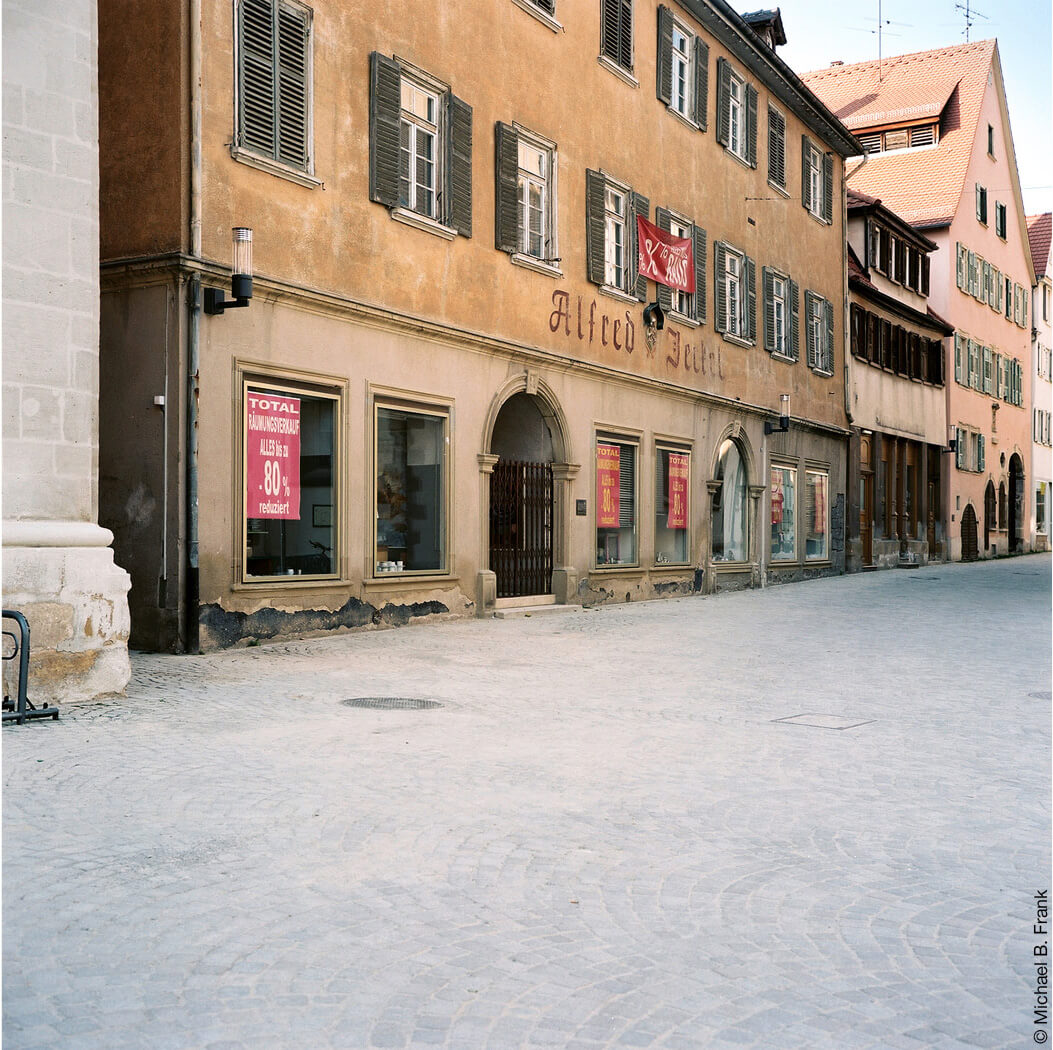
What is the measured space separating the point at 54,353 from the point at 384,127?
736 centimetres

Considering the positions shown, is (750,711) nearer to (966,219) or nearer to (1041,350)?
(966,219)

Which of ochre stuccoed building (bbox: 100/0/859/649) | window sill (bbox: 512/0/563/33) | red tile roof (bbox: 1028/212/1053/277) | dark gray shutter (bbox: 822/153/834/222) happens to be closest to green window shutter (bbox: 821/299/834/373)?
dark gray shutter (bbox: 822/153/834/222)

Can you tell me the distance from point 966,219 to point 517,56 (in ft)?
96.8

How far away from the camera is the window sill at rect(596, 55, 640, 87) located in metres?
20.4

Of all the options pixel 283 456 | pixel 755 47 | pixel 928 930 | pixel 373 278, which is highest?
pixel 755 47

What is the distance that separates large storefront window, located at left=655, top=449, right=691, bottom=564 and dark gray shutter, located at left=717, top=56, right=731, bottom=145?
20.7ft

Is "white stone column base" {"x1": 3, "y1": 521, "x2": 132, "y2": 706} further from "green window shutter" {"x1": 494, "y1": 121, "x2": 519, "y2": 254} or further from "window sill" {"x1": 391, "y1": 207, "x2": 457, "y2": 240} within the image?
"green window shutter" {"x1": 494, "y1": 121, "x2": 519, "y2": 254}

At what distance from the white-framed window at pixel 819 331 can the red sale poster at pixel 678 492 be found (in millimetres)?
7790

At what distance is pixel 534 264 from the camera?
18375mm

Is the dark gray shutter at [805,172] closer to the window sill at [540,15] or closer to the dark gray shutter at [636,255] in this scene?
Answer: the dark gray shutter at [636,255]

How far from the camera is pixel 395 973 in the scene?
3.87m

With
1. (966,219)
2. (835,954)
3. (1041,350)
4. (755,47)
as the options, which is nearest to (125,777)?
(835,954)

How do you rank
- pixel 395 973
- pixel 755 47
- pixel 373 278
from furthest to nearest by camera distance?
pixel 755 47
pixel 373 278
pixel 395 973

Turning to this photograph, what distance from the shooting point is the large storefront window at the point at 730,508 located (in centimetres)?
Result: 2522
